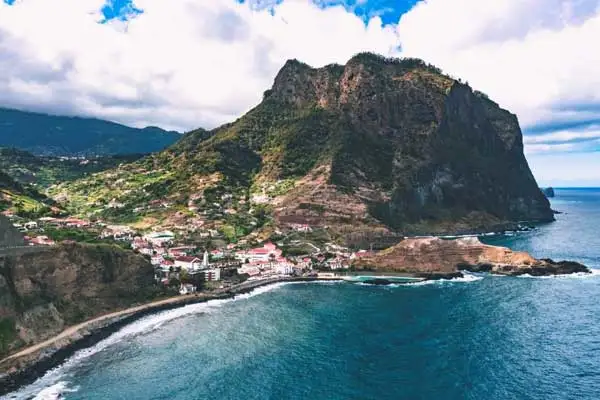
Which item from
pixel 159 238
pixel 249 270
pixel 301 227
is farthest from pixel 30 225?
pixel 301 227

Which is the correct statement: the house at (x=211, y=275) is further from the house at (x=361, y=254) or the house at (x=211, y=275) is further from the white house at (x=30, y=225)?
the white house at (x=30, y=225)

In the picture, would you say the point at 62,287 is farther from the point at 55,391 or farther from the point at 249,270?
the point at 249,270

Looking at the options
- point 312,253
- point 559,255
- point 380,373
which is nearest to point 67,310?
point 380,373

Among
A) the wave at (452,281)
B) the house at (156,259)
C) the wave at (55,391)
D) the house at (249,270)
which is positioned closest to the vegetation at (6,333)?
the wave at (55,391)

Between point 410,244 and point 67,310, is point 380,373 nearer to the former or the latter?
point 67,310

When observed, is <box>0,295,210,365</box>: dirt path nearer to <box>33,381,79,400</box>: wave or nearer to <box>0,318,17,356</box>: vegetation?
<box>0,318,17,356</box>: vegetation

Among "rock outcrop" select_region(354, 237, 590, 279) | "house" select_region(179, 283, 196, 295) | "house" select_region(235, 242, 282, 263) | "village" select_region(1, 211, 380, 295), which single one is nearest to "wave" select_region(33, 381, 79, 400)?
"village" select_region(1, 211, 380, 295)
